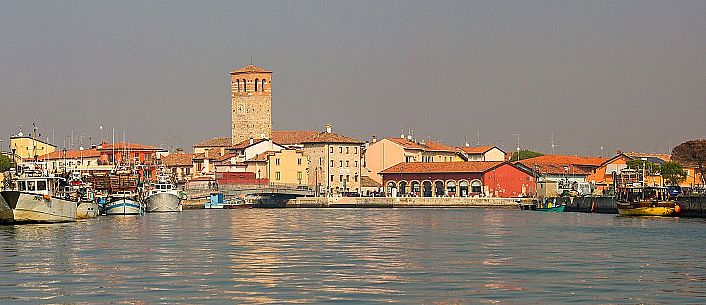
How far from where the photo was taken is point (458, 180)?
133 meters

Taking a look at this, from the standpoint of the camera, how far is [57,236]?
164 ft

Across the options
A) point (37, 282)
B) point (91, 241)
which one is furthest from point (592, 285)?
point (91, 241)

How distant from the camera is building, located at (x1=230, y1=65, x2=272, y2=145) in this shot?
163m

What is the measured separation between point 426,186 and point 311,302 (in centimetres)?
11050

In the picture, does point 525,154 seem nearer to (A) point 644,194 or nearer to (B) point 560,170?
(B) point 560,170

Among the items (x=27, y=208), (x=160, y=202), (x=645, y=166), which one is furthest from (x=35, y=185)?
(x=645, y=166)

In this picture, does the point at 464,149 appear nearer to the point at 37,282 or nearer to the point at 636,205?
the point at 636,205

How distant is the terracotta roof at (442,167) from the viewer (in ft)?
436

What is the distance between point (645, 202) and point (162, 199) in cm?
3852

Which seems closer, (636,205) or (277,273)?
(277,273)

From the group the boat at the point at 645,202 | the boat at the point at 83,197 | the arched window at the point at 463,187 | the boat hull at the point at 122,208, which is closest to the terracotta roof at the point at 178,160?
the arched window at the point at 463,187

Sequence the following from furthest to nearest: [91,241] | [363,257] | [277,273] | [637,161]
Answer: [637,161], [91,241], [363,257], [277,273]

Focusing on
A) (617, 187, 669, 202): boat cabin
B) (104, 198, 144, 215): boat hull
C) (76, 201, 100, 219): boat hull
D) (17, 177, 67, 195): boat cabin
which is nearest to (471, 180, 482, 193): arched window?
(617, 187, 669, 202): boat cabin

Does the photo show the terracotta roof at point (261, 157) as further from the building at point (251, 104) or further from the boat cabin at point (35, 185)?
the boat cabin at point (35, 185)
